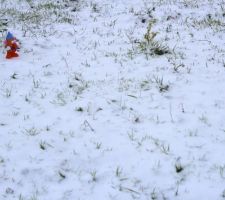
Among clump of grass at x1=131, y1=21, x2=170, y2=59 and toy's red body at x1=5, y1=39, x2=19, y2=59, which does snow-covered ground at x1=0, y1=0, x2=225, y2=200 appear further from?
toy's red body at x1=5, y1=39, x2=19, y2=59

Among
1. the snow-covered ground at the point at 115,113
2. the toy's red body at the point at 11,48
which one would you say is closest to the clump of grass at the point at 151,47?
the snow-covered ground at the point at 115,113

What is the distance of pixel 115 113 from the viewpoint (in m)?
Answer: 5.92

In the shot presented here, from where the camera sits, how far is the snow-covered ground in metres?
4.44

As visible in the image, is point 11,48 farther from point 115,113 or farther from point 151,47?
point 115,113

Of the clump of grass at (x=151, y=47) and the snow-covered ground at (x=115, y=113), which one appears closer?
the snow-covered ground at (x=115, y=113)

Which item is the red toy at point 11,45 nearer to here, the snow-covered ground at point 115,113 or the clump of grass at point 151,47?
A: the snow-covered ground at point 115,113

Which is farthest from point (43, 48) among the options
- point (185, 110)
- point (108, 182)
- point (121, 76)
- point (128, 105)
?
point (108, 182)

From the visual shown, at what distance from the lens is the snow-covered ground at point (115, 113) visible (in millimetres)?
4438

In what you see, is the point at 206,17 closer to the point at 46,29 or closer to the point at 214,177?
the point at 46,29

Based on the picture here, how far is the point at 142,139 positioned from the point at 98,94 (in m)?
1.68

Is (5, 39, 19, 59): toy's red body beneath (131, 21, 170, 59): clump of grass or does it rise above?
beneath

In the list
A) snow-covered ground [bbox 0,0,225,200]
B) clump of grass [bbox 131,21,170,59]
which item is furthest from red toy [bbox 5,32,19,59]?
clump of grass [bbox 131,21,170,59]

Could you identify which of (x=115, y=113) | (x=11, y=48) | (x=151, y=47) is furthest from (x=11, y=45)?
(x=115, y=113)

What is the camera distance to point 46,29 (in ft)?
34.3
